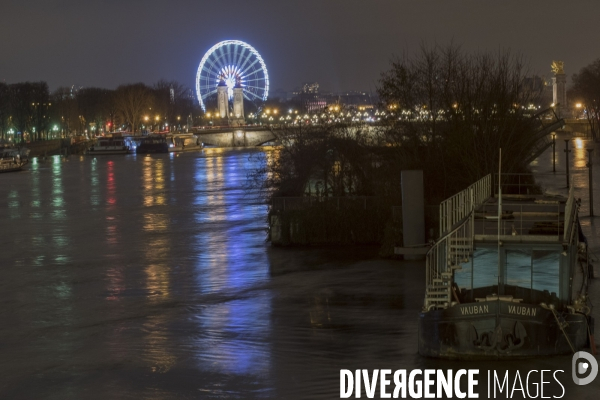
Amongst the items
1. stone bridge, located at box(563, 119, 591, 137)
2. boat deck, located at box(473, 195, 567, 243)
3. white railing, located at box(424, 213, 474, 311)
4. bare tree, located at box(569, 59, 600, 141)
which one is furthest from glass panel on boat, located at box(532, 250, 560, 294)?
stone bridge, located at box(563, 119, 591, 137)

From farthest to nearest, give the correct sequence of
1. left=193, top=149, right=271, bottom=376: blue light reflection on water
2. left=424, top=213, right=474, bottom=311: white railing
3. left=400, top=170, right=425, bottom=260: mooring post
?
left=400, top=170, right=425, bottom=260: mooring post < left=193, top=149, right=271, bottom=376: blue light reflection on water < left=424, top=213, right=474, bottom=311: white railing

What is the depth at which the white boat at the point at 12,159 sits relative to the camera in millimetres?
69062

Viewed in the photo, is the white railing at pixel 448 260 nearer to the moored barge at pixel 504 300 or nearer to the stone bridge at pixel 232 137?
the moored barge at pixel 504 300

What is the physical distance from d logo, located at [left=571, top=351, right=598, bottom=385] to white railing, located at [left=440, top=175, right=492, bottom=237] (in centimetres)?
257

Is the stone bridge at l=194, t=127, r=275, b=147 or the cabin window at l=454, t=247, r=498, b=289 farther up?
the stone bridge at l=194, t=127, r=275, b=147

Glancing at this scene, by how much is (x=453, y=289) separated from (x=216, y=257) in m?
11.6

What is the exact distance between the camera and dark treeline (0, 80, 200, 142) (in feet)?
334

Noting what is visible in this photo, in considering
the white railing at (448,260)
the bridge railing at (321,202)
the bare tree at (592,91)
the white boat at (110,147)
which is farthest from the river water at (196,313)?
the white boat at (110,147)

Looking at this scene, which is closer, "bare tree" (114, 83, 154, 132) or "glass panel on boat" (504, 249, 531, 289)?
"glass panel on boat" (504, 249, 531, 289)

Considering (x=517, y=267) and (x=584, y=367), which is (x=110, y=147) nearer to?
(x=517, y=267)

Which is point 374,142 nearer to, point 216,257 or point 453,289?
point 216,257

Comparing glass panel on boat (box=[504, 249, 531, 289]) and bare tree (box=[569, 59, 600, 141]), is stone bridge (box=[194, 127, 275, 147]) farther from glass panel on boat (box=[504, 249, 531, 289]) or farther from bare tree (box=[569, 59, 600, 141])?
glass panel on boat (box=[504, 249, 531, 289])

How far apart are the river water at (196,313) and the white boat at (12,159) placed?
39.3m

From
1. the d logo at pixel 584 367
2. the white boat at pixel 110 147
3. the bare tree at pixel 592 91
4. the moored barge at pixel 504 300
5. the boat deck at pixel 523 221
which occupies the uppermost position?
the bare tree at pixel 592 91
